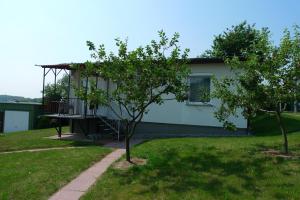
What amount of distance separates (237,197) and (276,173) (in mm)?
1794

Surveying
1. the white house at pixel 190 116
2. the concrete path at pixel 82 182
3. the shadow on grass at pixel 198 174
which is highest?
the white house at pixel 190 116

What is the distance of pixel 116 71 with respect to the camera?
1059cm

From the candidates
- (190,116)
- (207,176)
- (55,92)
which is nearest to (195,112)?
(190,116)

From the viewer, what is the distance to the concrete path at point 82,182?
8212 mm

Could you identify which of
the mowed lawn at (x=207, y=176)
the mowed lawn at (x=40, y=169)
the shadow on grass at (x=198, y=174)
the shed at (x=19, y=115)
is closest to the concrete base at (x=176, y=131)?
the mowed lawn at (x=40, y=169)

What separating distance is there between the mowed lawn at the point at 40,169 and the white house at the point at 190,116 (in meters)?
3.69

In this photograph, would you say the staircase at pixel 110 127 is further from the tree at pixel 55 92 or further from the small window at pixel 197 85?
the tree at pixel 55 92

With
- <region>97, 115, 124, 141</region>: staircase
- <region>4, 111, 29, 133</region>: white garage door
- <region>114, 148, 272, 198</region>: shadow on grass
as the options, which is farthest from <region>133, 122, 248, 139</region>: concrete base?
<region>4, 111, 29, 133</region>: white garage door

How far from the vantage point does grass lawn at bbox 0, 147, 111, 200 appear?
8.56 meters

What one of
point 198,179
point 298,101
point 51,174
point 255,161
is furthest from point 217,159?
point 51,174

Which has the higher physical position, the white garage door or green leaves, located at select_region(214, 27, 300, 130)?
green leaves, located at select_region(214, 27, 300, 130)

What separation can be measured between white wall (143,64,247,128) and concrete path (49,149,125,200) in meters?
6.59

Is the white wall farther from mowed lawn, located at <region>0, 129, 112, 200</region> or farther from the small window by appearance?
mowed lawn, located at <region>0, 129, 112, 200</region>

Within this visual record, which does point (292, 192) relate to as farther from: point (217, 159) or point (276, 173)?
point (217, 159)
